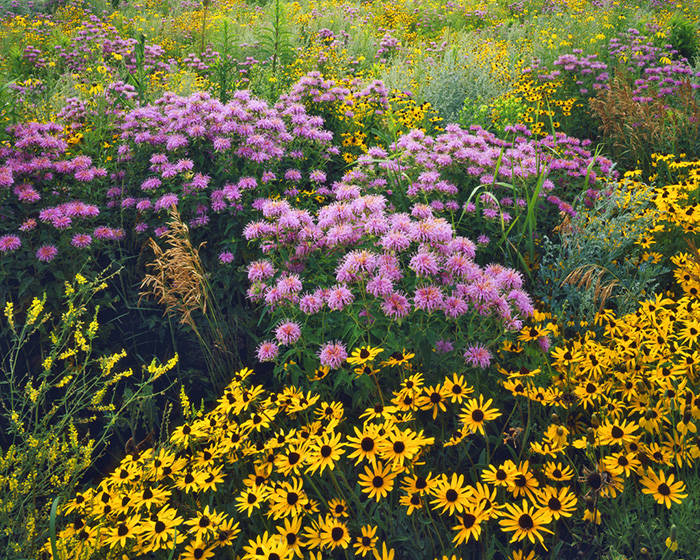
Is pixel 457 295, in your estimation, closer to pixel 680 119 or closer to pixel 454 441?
pixel 454 441

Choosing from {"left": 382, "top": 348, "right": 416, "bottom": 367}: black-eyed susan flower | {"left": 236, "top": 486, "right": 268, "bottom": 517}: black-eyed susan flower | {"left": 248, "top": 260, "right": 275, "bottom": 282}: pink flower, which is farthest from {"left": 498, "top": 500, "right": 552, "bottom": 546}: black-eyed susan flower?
{"left": 248, "top": 260, "right": 275, "bottom": 282}: pink flower

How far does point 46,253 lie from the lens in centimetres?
285

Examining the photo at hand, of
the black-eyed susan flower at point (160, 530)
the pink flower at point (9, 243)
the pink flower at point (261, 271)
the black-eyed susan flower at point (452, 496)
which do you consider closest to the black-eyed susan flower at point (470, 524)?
the black-eyed susan flower at point (452, 496)

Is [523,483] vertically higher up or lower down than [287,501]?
higher up

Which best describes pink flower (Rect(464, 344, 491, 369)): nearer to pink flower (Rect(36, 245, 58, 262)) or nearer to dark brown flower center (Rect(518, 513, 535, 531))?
dark brown flower center (Rect(518, 513, 535, 531))

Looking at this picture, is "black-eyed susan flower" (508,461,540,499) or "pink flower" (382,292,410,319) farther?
"pink flower" (382,292,410,319)

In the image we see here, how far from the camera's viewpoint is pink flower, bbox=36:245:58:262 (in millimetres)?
2832

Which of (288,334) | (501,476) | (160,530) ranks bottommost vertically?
(160,530)

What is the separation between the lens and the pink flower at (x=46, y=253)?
111 inches

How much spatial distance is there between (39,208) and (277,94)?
114 inches

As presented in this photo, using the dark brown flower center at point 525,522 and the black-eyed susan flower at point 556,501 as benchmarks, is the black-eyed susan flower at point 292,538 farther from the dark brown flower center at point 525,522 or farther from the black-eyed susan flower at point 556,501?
the black-eyed susan flower at point 556,501

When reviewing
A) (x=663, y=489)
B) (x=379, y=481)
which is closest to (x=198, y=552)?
(x=379, y=481)

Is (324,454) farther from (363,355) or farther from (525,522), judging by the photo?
(525,522)

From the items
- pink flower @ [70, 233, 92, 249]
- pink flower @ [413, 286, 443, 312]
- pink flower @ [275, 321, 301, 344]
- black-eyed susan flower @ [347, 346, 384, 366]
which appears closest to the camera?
black-eyed susan flower @ [347, 346, 384, 366]
